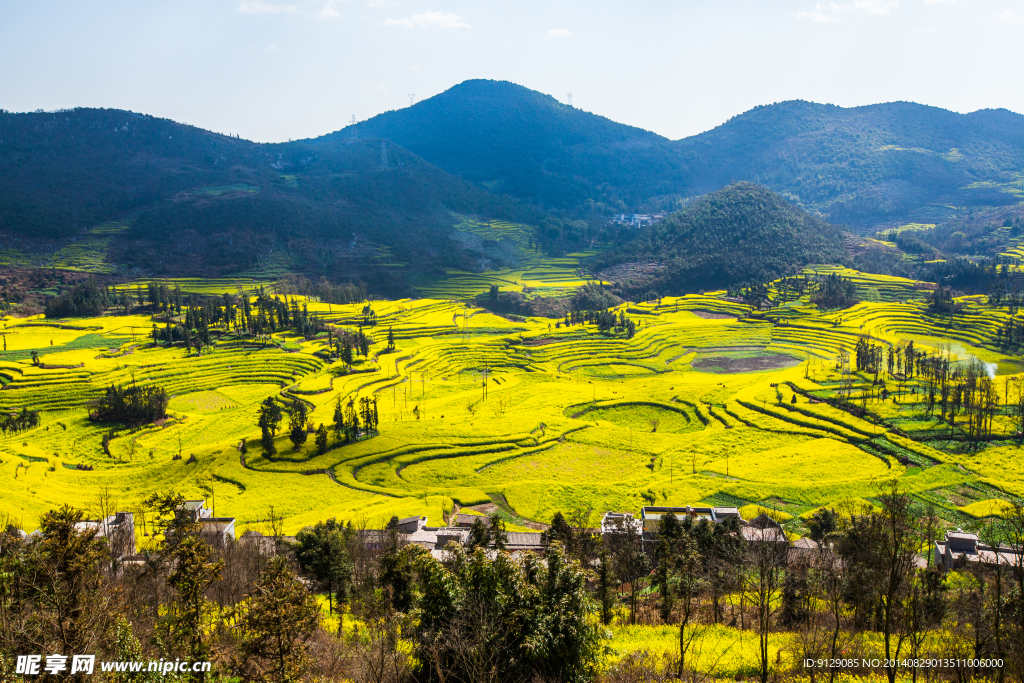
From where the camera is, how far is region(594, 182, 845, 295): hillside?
141 meters

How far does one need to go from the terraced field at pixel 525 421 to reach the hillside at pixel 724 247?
30.4m

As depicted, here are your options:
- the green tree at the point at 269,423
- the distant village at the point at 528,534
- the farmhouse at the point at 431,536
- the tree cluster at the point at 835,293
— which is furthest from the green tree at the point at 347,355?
the tree cluster at the point at 835,293

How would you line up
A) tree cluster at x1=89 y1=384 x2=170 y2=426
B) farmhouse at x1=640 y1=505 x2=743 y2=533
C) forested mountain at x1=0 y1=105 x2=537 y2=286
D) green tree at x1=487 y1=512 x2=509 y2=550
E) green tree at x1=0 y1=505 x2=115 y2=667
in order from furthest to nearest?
forested mountain at x1=0 y1=105 x2=537 y2=286, tree cluster at x1=89 y1=384 x2=170 y2=426, farmhouse at x1=640 y1=505 x2=743 y2=533, green tree at x1=487 y1=512 x2=509 y2=550, green tree at x1=0 y1=505 x2=115 y2=667

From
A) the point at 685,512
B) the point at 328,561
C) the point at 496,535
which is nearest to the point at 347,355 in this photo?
the point at 328,561

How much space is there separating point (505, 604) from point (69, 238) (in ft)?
582

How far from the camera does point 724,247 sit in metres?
148

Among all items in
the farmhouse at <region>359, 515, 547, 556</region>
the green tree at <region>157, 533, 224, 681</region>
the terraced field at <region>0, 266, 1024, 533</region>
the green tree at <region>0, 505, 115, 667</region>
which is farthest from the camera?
the terraced field at <region>0, 266, 1024, 533</region>

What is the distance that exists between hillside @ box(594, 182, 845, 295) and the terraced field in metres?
30.4

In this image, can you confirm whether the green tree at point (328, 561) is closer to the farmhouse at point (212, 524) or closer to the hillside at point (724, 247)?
the farmhouse at point (212, 524)

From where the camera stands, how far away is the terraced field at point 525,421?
49594 mm

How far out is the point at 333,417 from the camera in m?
64.8

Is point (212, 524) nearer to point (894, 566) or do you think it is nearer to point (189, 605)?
point (189, 605)

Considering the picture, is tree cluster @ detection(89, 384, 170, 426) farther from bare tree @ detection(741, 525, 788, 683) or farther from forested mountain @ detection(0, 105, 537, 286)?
forested mountain @ detection(0, 105, 537, 286)

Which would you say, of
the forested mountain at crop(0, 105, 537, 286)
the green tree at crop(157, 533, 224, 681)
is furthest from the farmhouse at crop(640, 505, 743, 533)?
the forested mountain at crop(0, 105, 537, 286)
